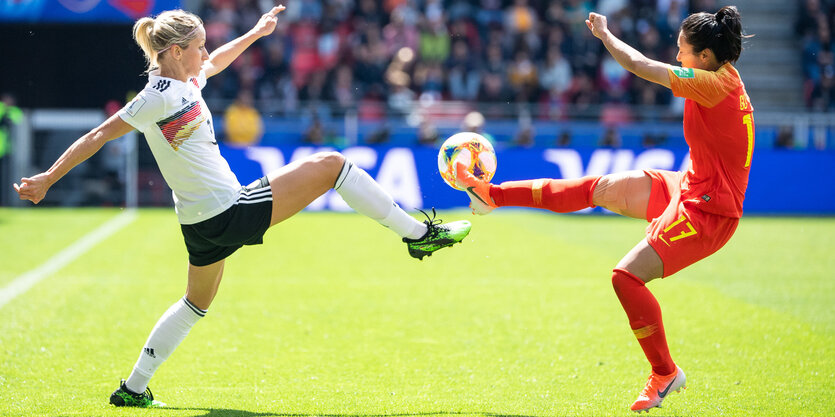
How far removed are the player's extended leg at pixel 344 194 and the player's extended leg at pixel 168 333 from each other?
1.93ft

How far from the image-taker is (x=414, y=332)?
23.2 ft

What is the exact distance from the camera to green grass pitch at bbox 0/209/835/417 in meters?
5.14

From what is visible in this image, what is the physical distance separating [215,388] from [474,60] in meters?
16.0

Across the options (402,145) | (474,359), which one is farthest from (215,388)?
(402,145)

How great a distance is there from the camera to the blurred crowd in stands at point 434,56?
62.9 ft

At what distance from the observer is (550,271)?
33.7ft

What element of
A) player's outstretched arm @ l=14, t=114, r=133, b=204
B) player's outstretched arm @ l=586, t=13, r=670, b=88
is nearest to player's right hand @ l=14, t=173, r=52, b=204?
player's outstretched arm @ l=14, t=114, r=133, b=204

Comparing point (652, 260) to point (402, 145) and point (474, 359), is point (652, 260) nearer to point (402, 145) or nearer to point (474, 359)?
point (474, 359)

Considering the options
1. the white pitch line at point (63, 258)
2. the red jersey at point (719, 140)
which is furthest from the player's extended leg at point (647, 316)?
the white pitch line at point (63, 258)

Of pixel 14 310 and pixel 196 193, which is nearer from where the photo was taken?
pixel 196 193

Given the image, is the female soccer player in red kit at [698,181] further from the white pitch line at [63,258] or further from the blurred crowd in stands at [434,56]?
the blurred crowd in stands at [434,56]

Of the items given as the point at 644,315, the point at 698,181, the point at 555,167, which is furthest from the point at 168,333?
the point at 555,167

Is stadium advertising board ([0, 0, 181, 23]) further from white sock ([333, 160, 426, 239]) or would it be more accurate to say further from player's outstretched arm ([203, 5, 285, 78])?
white sock ([333, 160, 426, 239])

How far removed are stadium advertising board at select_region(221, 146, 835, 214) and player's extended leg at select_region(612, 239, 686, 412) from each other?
1169 cm
